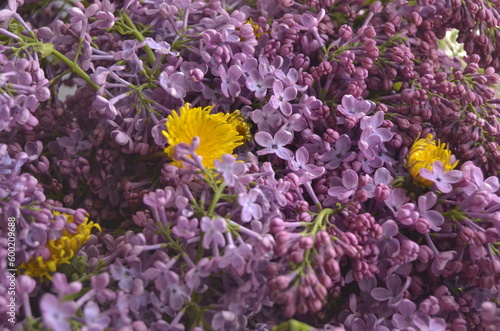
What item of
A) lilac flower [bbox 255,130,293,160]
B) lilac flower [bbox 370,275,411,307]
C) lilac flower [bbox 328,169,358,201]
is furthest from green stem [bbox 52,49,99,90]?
lilac flower [bbox 370,275,411,307]

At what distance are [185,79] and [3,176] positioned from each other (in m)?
0.24

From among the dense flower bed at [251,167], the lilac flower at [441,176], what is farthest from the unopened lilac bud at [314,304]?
the lilac flower at [441,176]

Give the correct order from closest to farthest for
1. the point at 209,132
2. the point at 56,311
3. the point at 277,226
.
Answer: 1. the point at 56,311
2. the point at 277,226
3. the point at 209,132

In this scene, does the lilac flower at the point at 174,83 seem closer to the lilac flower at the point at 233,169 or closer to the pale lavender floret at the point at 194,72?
the pale lavender floret at the point at 194,72

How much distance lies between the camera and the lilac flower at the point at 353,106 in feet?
2.39

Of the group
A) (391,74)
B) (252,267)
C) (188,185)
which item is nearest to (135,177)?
(188,185)

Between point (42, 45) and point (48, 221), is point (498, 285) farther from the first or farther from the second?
point (42, 45)

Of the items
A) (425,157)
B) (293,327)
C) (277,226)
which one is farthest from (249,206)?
(425,157)

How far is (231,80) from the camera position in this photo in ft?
2.40

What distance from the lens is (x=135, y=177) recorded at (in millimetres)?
755

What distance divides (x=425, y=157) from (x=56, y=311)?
454mm

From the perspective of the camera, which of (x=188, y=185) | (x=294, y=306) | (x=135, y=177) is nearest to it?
(x=294, y=306)

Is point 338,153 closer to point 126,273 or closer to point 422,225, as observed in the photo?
point 422,225

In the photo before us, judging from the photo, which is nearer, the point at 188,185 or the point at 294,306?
the point at 294,306
